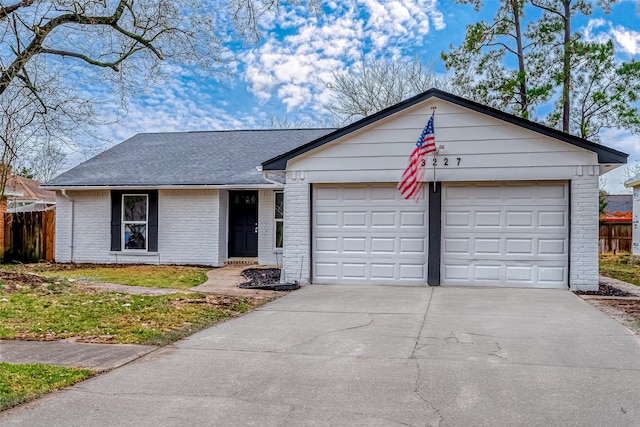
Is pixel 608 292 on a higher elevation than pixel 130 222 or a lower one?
lower

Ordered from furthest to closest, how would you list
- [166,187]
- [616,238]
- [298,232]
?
[616,238] → [166,187] → [298,232]

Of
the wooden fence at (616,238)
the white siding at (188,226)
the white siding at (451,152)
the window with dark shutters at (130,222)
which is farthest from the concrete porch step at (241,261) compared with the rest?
the wooden fence at (616,238)

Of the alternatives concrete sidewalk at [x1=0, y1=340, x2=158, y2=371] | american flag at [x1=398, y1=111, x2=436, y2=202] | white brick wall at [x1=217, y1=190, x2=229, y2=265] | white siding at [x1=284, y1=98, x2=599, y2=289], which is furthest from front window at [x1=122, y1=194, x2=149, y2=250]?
concrete sidewalk at [x1=0, y1=340, x2=158, y2=371]

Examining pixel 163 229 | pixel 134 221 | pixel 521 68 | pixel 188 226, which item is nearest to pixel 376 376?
pixel 188 226

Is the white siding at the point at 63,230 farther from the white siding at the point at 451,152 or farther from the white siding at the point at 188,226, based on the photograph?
the white siding at the point at 451,152

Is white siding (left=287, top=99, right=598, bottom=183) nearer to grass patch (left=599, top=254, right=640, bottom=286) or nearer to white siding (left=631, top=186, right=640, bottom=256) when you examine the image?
grass patch (left=599, top=254, right=640, bottom=286)

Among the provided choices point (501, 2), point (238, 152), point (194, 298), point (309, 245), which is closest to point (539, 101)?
point (501, 2)

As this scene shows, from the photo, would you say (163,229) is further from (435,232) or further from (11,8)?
(435,232)

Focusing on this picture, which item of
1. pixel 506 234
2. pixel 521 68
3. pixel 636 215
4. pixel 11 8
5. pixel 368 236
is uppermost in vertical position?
pixel 521 68

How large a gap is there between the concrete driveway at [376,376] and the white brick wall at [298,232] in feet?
12.0

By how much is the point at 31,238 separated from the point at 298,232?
10873 millimetres

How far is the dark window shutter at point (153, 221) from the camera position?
16.3m

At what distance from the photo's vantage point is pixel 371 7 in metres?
15.6

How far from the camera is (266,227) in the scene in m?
16.1
